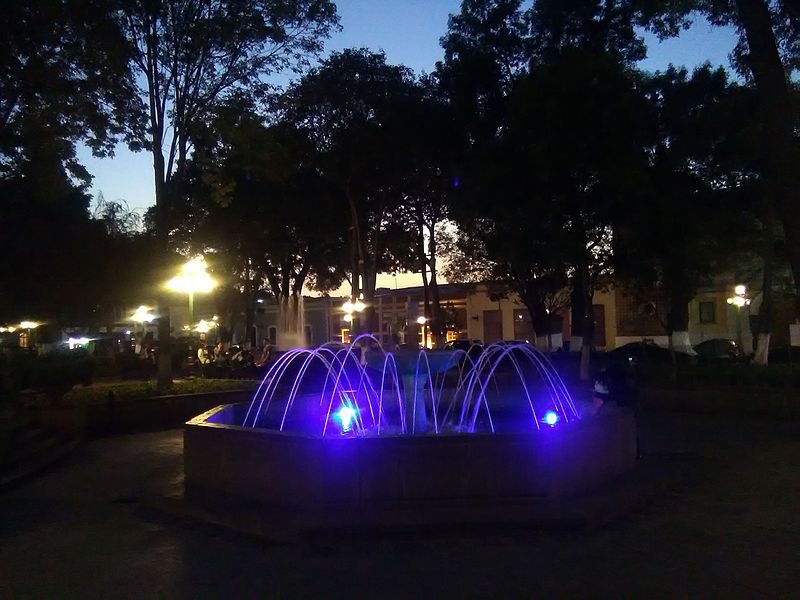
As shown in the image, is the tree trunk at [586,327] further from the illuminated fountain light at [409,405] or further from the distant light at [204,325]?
the distant light at [204,325]

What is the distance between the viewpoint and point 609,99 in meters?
19.2

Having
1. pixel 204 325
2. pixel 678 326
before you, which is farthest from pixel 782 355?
pixel 204 325

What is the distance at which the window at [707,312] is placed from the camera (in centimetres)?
4369

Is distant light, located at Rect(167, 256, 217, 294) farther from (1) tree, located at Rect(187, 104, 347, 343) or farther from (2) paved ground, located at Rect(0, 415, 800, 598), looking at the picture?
(2) paved ground, located at Rect(0, 415, 800, 598)

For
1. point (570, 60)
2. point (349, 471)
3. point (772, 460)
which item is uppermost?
point (570, 60)

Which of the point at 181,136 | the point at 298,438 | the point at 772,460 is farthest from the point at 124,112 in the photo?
the point at 772,460

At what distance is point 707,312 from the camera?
4391 centimetres

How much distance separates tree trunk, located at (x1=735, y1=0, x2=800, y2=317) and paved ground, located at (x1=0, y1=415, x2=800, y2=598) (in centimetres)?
793

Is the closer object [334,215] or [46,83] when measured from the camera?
[46,83]

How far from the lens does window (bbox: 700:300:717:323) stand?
4369 centimetres

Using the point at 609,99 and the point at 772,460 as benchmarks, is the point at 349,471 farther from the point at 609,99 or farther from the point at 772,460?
the point at 609,99

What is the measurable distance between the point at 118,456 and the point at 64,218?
24.2 feet

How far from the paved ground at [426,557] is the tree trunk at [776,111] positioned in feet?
26.0

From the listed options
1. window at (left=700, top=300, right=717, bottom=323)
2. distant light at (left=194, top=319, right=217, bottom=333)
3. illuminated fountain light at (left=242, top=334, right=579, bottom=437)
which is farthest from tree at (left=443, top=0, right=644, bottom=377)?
distant light at (left=194, top=319, right=217, bottom=333)
